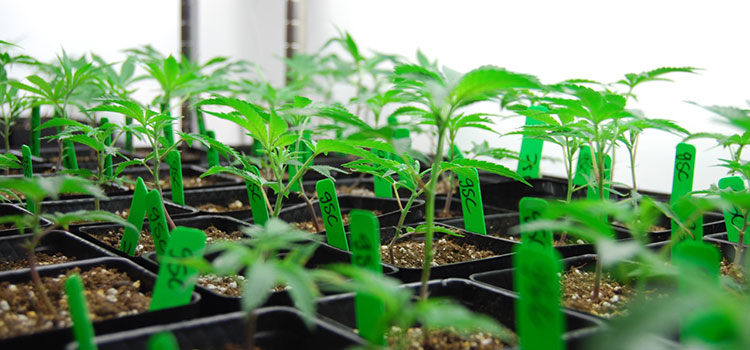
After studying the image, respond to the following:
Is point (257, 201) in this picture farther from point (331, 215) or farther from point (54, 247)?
point (54, 247)

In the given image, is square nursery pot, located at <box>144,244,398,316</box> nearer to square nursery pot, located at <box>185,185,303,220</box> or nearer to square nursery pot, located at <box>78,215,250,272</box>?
square nursery pot, located at <box>78,215,250,272</box>

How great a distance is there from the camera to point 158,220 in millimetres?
1068

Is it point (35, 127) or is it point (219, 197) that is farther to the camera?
point (35, 127)

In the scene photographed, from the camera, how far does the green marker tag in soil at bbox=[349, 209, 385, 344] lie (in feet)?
2.55

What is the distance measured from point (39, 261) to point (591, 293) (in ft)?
3.05

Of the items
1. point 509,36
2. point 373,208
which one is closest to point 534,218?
point 373,208

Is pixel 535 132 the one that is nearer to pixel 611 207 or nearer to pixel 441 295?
pixel 441 295

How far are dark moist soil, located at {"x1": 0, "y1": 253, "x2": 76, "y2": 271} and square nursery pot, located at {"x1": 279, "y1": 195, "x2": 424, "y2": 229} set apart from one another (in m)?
0.53

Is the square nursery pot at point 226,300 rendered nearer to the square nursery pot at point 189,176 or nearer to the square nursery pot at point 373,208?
the square nursery pot at point 373,208

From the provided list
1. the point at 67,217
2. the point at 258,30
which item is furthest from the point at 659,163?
the point at 258,30

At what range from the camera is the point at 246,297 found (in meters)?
0.56

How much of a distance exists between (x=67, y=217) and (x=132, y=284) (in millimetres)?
255

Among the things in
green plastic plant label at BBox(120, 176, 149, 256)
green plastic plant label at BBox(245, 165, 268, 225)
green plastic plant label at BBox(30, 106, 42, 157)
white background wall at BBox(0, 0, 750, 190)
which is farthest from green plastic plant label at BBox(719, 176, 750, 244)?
green plastic plant label at BBox(30, 106, 42, 157)

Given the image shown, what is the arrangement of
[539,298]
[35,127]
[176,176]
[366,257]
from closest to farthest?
[539,298] → [366,257] → [176,176] → [35,127]
